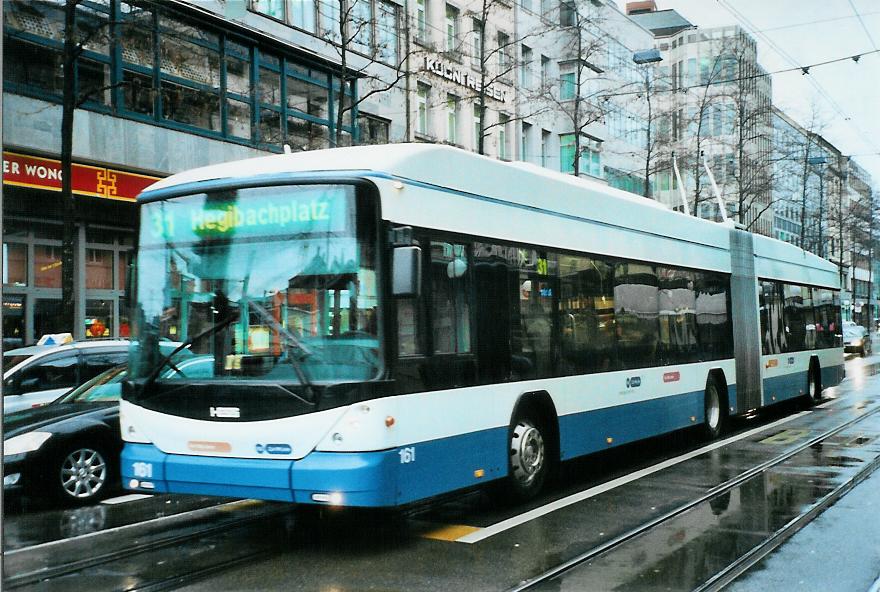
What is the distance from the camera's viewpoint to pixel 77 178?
1986 centimetres

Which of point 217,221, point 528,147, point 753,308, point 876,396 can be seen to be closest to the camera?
point 217,221

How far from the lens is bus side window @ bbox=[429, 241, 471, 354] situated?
7.82 meters

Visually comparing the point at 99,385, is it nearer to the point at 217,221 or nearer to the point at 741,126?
the point at 217,221

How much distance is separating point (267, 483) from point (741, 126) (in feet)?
130

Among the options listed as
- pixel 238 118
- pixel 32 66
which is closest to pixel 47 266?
pixel 32 66

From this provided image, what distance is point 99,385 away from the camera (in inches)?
412

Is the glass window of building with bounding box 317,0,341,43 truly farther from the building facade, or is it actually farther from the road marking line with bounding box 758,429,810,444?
the road marking line with bounding box 758,429,810,444

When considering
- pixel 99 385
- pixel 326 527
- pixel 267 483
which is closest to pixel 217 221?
pixel 267 483

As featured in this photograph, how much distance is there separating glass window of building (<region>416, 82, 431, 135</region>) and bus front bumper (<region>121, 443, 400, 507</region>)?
83.4 feet

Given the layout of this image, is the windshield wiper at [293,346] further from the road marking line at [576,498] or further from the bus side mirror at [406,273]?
the road marking line at [576,498]

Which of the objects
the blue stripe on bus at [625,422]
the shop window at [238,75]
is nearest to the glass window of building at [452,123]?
the shop window at [238,75]

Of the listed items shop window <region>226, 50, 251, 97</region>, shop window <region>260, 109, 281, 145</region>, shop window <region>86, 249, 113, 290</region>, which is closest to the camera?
shop window <region>86, 249, 113, 290</region>

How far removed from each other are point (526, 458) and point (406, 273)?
9.53 ft

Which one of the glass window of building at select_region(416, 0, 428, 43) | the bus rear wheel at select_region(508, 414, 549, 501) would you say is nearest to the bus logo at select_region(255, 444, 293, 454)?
the bus rear wheel at select_region(508, 414, 549, 501)
